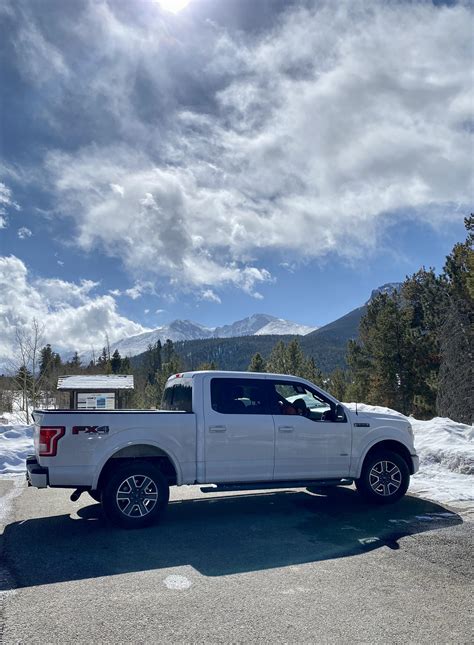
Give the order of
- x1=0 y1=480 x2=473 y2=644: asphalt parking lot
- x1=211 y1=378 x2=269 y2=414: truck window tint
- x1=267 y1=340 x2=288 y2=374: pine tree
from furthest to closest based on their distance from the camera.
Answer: x1=267 y1=340 x2=288 y2=374: pine tree < x1=211 y1=378 x2=269 y2=414: truck window tint < x1=0 y1=480 x2=473 y2=644: asphalt parking lot

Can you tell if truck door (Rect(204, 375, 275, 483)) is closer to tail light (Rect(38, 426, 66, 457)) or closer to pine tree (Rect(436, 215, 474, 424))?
tail light (Rect(38, 426, 66, 457))

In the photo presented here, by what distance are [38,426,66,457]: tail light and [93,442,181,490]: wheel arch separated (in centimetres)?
63

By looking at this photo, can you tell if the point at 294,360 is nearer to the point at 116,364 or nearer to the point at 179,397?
the point at 116,364

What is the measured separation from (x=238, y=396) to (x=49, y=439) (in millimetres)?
2629

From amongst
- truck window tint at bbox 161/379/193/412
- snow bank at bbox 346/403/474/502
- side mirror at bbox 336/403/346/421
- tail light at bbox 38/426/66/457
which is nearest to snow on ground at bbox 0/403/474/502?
snow bank at bbox 346/403/474/502

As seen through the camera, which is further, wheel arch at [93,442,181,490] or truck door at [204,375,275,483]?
truck door at [204,375,275,483]

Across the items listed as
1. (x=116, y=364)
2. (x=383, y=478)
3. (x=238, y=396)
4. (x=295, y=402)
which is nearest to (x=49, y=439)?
(x=238, y=396)

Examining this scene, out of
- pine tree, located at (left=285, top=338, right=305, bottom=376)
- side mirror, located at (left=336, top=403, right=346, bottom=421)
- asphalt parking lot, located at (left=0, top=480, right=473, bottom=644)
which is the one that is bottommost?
asphalt parking lot, located at (left=0, top=480, right=473, bottom=644)

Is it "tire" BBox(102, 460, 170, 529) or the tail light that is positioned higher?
the tail light

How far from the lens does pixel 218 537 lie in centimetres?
605

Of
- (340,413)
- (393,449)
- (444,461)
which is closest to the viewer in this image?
(340,413)

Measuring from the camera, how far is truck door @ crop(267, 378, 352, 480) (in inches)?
286

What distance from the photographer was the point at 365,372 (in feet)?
132

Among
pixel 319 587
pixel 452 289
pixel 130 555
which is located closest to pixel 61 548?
pixel 130 555
